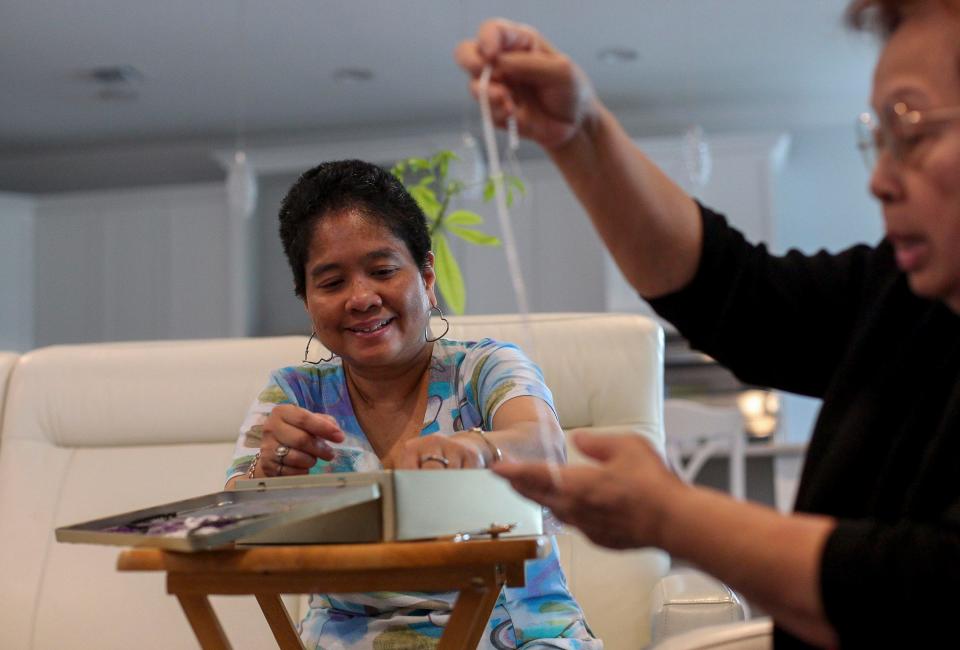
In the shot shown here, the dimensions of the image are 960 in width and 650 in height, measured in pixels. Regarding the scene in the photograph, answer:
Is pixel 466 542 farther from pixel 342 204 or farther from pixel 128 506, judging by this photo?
pixel 128 506

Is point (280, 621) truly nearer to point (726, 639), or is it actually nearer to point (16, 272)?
point (726, 639)

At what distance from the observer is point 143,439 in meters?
1.99

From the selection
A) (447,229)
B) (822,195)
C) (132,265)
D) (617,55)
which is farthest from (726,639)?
(132,265)

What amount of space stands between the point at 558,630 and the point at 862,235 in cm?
540

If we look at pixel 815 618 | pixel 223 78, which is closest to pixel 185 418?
pixel 815 618

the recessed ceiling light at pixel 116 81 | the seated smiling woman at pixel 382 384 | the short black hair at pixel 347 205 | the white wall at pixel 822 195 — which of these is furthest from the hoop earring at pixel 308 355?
the white wall at pixel 822 195

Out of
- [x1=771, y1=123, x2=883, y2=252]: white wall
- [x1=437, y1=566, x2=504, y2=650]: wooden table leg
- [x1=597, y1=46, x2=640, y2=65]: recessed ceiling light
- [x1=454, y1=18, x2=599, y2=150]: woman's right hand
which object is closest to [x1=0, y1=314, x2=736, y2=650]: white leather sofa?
[x1=437, y1=566, x2=504, y2=650]: wooden table leg

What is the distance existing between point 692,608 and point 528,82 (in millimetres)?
912

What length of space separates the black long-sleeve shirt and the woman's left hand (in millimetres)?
290

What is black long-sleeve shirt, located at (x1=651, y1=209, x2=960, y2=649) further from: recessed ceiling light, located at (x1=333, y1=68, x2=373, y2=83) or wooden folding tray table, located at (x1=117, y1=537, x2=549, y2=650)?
recessed ceiling light, located at (x1=333, y1=68, x2=373, y2=83)

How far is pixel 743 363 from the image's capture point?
0.94 m

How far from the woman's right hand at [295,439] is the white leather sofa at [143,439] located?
57 cm

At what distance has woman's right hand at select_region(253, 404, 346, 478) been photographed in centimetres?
128

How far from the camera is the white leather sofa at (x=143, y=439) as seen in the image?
187 centimetres
